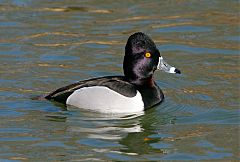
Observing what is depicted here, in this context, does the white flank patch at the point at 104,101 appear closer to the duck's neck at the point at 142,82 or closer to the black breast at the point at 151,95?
the black breast at the point at 151,95

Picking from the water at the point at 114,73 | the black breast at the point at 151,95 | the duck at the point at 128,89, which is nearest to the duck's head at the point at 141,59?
the duck at the point at 128,89

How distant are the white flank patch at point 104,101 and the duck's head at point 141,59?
1.04ft

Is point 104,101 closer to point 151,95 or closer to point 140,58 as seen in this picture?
point 151,95

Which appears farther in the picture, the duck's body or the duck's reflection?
the duck's body

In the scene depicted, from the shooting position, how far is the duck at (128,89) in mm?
11633

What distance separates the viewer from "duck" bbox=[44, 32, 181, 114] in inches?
458

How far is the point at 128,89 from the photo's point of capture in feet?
38.4

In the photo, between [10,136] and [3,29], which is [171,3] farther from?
[10,136]

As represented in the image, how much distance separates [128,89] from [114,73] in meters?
1.86

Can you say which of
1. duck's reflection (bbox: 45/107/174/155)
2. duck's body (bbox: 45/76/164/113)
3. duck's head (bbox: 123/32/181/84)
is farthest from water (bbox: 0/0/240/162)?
duck's head (bbox: 123/32/181/84)

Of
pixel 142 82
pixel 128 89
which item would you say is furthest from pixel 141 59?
pixel 128 89

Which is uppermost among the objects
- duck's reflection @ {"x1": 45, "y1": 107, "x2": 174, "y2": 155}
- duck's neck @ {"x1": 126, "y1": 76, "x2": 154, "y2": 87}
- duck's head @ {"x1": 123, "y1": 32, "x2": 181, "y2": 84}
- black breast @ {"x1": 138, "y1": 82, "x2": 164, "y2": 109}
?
duck's head @ {"x1": 123, "y1": 32, "x2": 181, "y2": 84}

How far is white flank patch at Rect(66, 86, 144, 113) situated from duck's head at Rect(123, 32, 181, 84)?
317 millimetres

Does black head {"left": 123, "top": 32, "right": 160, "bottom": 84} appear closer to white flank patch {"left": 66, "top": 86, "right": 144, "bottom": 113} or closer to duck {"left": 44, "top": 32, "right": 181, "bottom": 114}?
duck {"left": 44, "top": 32, "right": 181, "bottom": 114}
